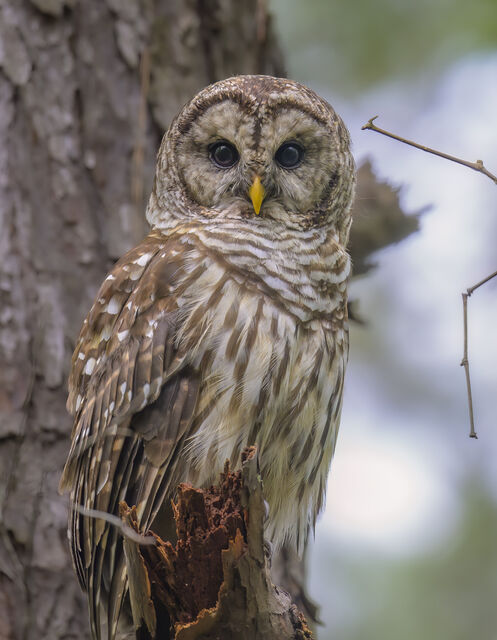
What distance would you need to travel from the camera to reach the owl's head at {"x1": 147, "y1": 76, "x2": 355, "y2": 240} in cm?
299

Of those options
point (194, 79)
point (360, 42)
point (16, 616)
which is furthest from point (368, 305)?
point (16, 616)

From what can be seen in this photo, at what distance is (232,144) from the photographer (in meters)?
3.08

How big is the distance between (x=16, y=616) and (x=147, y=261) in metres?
1.49

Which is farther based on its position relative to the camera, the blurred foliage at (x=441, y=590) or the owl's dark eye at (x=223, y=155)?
the blurred foliage at (x=441, y=590)

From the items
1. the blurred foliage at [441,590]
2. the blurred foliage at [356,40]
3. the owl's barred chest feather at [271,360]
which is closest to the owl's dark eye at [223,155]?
the owl's barred chest feather at [271,360]

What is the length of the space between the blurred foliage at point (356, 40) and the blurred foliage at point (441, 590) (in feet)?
12.4

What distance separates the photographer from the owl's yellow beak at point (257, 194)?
2.90 meters

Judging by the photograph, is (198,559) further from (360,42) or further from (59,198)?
(360,42)

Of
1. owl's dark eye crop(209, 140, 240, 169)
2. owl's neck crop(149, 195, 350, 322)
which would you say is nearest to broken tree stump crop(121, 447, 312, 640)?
owl's neck crop(149, 195, 350, 322)

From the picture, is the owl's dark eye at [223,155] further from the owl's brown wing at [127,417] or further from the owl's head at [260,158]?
the owl's brown wing at [127,417]

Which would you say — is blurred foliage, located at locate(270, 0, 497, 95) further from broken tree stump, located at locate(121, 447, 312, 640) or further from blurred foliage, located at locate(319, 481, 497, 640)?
broken tree stump, located at locate(121, 447, 312, 640)

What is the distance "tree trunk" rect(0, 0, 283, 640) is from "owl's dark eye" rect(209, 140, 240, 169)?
0.70 metres

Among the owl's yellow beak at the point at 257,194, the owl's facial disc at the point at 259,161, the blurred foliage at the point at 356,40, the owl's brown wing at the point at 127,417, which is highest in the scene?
the blurred foliage at the point at 356,40

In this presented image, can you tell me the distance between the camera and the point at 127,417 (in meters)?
2.65
